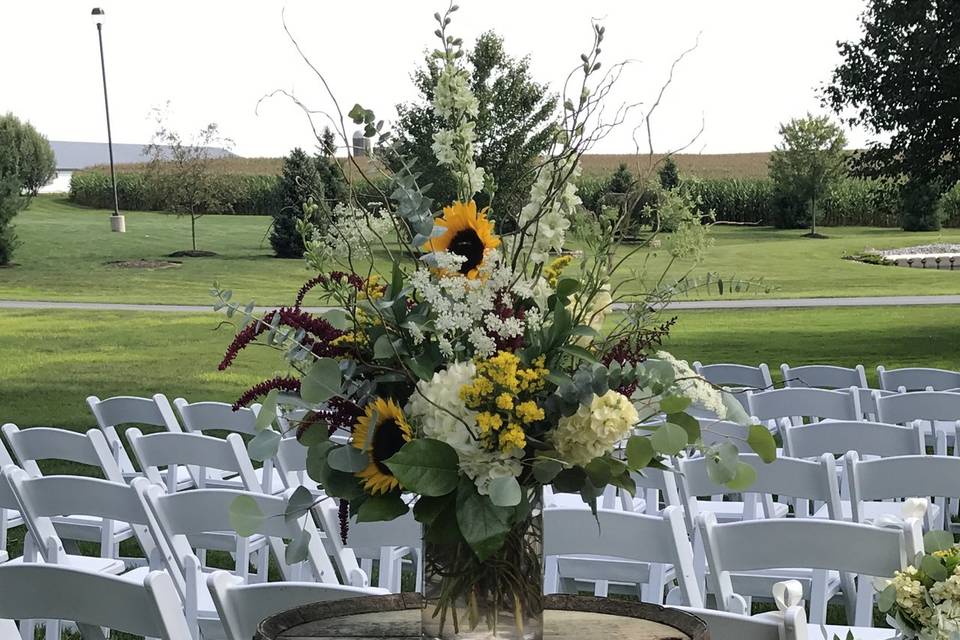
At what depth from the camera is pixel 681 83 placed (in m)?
2.18

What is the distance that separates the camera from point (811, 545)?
294 cm

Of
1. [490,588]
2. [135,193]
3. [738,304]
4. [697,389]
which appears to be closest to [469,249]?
[697,389]

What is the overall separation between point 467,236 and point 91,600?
3.62 feet

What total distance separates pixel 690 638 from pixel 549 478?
0.54 metres

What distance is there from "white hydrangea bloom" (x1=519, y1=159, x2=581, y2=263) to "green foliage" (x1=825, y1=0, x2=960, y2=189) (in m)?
14.8

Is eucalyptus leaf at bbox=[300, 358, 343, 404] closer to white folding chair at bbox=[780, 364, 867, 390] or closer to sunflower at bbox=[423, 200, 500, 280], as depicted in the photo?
sunflower at bbox=[423, 200, 500, 280]

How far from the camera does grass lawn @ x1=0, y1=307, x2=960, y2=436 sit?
16.1 m

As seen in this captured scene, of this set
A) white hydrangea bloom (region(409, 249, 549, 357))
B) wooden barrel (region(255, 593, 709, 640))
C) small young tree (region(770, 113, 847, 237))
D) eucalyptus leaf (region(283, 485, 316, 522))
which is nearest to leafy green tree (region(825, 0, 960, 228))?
wooden barrel (region(255, 593, 709, 640))

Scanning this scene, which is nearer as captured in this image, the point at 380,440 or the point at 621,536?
the point at 380,440

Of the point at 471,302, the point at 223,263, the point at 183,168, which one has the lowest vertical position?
the point at 223,263

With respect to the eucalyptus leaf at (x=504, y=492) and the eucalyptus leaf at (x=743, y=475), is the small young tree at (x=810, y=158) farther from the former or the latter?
the eucalyptus leaf at (x=504, y=492)

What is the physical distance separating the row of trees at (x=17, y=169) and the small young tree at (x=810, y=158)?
83.1 feet

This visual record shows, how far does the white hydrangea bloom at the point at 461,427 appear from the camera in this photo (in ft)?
6.67

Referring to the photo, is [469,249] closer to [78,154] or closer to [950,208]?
[950,208]
